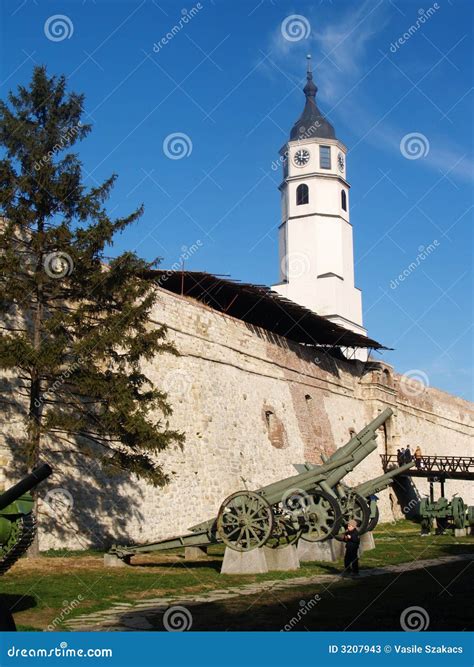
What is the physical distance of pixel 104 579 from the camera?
10258 mm

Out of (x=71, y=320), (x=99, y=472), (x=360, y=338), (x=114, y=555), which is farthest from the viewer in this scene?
(x=360, y=338)

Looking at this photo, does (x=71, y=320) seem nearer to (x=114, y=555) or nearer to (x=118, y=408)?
(x=118, y=408)

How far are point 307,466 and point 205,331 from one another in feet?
25.9

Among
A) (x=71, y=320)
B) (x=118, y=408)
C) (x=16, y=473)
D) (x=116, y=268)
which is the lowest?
(x=16, y=473)

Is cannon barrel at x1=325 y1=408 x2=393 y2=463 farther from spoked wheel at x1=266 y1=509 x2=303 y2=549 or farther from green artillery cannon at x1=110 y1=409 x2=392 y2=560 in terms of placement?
spoked wheel at x1=266 y1=509 x2=303 y2=549

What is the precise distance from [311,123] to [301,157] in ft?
9.70

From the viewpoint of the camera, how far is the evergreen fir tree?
12445mm

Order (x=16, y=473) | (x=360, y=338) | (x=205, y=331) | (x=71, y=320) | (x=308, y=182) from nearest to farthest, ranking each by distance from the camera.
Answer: (x=71, y=320)
(x=16, y=473)
(x=205, y=331)
(x=360, y=338)
(x=308, y=182)

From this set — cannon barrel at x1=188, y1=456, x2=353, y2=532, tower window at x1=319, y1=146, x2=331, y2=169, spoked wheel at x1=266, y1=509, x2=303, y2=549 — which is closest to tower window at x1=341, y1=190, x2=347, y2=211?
tower window at x1=319, y1=146, x2=331, y2=169

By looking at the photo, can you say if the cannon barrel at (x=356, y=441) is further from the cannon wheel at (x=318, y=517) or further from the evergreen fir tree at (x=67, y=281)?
the evergreen fir tree at (x=67, y=281)

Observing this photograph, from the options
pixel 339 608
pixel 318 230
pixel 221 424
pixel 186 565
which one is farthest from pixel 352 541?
pixel 318 230

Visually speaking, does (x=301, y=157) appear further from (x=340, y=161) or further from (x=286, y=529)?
(x=286, y=529)

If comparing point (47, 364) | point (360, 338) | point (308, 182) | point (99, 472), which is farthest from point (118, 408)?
point (308, 182)

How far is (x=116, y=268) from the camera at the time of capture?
13.2 metres
